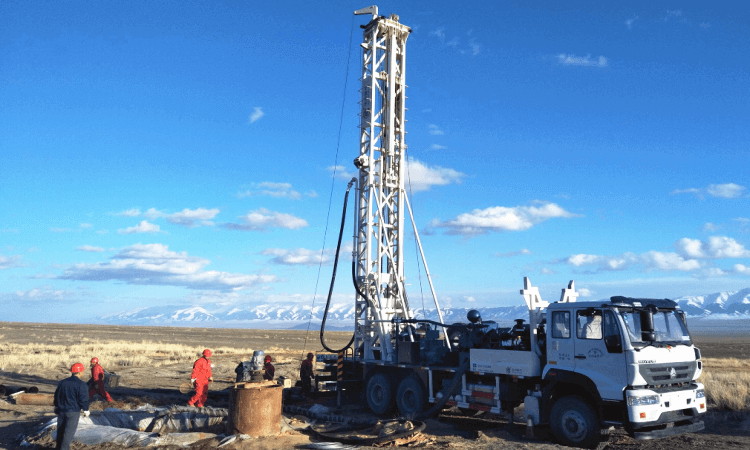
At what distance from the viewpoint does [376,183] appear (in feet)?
57.4

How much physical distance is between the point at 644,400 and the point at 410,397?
595 cm

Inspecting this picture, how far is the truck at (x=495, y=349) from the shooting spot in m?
10.2

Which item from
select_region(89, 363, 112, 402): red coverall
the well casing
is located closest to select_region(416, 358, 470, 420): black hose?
the well casing

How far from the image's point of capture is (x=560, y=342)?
36.7 feet

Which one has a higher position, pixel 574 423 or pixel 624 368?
pixel 624 368

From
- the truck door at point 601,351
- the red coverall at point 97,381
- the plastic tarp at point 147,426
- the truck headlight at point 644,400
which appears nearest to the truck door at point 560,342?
the truck door at point 601,351

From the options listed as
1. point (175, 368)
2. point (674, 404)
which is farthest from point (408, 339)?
point (175, 368)

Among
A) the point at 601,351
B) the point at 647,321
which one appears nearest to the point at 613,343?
the point at 601,351

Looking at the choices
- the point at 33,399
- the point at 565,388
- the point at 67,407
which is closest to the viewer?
the point at 67,407

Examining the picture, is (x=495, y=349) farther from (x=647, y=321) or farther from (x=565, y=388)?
(x=647, y=321)

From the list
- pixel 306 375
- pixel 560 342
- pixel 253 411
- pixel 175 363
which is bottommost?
pixel 175 363

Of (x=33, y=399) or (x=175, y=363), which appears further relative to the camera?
(x=175, y=363)

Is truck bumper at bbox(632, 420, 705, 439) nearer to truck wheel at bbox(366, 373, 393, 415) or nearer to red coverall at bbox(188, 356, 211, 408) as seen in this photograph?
truck wheel at bbox(366, 373, 393, 415)

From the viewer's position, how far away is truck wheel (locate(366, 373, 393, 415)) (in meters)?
14.8
